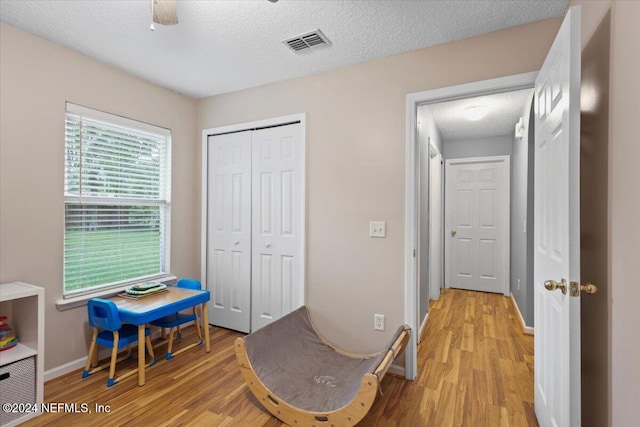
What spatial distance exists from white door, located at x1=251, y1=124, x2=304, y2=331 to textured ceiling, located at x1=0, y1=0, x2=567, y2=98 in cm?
70

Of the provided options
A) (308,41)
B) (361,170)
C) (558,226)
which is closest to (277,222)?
(361,170)

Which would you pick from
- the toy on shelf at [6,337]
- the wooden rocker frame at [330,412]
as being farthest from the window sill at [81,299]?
the wooden rocker frame at [330,412]

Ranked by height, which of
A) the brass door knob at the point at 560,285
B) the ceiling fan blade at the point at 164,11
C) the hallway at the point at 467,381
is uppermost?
the ceiling fan blade at the point at 164,11

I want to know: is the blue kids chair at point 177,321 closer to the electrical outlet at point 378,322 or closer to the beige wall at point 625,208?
the electrical outlet at point 378,322

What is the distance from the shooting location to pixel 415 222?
2.41m

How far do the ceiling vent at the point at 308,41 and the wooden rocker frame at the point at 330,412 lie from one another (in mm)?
2097

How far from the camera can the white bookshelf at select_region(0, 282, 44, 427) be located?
185 cm

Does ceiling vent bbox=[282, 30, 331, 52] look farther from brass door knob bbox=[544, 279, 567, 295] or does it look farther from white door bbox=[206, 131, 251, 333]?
brass door knob bbox=[544, 279, 567, 295]

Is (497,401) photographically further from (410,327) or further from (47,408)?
(47,408)

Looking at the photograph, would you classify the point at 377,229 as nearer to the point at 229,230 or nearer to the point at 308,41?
the point at 308,41

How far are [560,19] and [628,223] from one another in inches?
61.8

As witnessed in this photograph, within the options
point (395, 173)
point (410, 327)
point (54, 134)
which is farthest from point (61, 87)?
point (410, 327)

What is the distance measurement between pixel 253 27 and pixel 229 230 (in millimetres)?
1925

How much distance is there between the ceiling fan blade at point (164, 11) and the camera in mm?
1541
